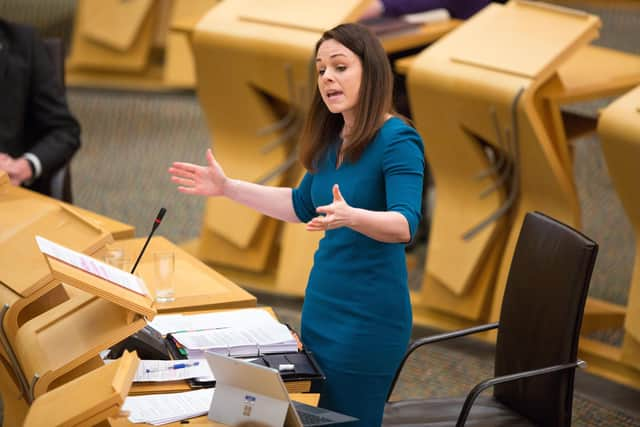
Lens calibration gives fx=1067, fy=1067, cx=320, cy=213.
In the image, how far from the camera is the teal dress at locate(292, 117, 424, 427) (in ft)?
7.45

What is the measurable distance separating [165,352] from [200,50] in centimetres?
226

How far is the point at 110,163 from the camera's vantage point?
645 centimetres

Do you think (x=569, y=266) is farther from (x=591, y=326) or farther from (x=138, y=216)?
(x=138, y=216)

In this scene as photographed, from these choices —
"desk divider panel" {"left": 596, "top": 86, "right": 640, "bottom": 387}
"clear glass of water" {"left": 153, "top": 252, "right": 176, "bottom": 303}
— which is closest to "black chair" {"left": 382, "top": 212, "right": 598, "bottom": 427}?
"clear glass of water" {"left": 153, "top": 252, "right": 176, "bottom": 303}

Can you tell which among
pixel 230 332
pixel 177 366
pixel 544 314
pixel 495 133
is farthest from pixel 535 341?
pixel 495 133

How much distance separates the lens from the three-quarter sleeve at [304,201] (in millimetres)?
2525

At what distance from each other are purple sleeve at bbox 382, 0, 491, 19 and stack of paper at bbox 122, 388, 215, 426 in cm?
283

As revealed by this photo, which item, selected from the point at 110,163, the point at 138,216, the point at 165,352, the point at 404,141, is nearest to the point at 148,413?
the point at 165,352

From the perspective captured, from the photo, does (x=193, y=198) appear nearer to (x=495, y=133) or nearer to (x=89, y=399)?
(x=495, y=133)

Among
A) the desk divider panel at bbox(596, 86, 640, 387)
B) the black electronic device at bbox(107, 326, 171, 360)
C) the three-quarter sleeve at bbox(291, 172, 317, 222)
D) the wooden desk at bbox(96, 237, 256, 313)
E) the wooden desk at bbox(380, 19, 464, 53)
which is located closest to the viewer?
the black electronic device at bbox(107, 326, 171, 360)

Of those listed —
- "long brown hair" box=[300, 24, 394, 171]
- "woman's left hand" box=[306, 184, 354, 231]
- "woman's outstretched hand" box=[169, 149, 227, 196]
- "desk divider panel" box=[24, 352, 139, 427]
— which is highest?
"long brown hair" box=[300, 24, 394, 171]

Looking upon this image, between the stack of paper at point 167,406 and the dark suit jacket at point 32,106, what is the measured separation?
196 cm

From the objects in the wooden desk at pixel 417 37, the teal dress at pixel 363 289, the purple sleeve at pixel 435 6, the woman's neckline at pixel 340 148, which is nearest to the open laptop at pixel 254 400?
the teal dress at pixel 363 289

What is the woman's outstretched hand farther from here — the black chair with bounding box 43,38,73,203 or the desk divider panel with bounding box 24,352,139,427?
the black chair with bounding box 43,38,73,203
